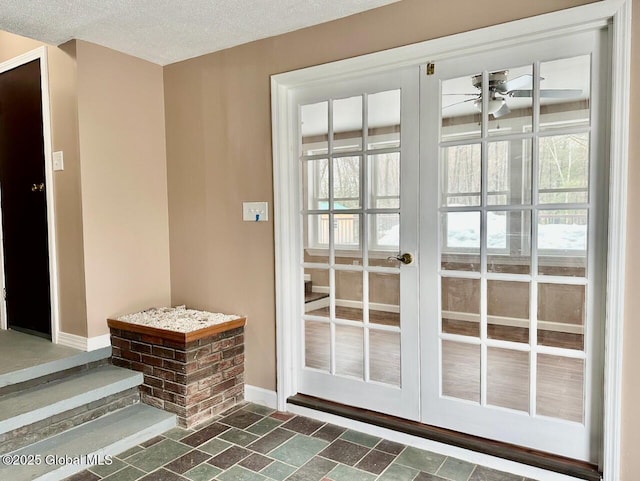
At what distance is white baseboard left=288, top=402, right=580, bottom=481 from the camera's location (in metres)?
2.16

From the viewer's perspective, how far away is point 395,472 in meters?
2.24

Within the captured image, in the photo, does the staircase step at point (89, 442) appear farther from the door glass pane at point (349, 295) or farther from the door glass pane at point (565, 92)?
the door glass pane at point (565, 92)

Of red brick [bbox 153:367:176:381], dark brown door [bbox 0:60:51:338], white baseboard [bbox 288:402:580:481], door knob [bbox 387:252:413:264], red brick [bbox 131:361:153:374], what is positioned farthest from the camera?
dark brown door [bbox 0:60:51:338]

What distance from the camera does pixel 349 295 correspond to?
2.76 m

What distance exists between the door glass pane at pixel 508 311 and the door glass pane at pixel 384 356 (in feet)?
1.77

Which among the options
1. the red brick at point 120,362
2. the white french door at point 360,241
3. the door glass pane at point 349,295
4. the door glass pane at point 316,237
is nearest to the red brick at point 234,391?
the white french door at point 360,241

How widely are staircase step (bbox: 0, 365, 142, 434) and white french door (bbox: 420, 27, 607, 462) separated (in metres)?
1.85

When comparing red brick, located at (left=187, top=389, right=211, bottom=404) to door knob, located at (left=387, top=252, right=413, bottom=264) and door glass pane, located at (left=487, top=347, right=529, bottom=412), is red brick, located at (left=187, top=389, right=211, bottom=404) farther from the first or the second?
door glass pane, located at (left=487, top=347, right=529, bottom=412)

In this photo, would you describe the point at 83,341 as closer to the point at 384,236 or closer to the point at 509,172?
the point at 384,236

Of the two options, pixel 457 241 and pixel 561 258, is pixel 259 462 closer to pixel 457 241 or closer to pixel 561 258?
pixel 457 241

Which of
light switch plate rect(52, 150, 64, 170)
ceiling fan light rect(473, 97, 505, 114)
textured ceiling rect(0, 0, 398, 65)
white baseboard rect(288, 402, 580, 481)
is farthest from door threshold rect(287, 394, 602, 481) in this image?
textured ceiling rect(0, 0, 398, 65)

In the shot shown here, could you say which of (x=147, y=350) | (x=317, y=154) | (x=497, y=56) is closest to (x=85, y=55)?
(x=317, y=154)

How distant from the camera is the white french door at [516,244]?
2088 millimetres

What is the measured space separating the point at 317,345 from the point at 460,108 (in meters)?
1.65
